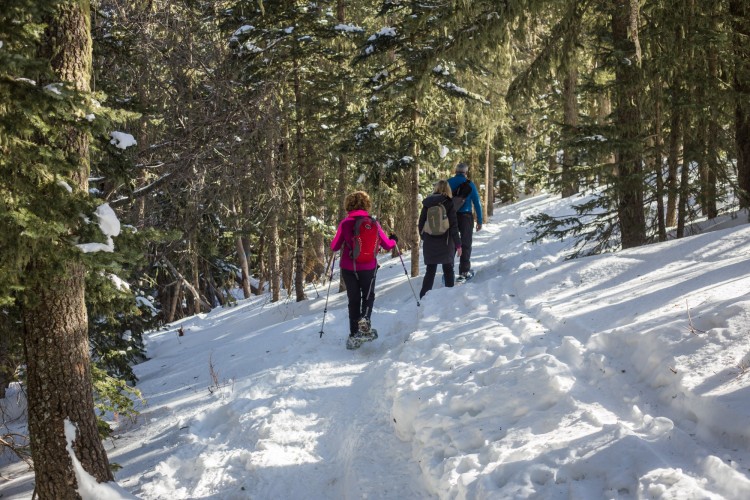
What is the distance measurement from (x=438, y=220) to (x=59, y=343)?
256 inches

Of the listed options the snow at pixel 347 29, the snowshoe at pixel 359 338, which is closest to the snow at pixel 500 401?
the snowshoe at pixel 359 338

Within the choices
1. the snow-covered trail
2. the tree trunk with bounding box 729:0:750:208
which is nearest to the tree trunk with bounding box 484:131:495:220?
the tree trunk with bounding box 729:0:750:208

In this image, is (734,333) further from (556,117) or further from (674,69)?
(556,117)

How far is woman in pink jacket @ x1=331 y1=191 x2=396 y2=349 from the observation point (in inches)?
322

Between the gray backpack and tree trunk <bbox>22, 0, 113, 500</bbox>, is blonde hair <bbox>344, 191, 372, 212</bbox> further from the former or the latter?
tree trunk <bbox>22, 0, 113, 500</bbox>

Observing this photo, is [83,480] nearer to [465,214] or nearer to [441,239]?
[441,239]

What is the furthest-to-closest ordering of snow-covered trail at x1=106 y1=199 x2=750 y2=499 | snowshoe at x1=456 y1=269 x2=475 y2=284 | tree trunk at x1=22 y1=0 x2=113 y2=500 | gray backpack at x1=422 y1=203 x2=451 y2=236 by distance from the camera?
snowshoe at x1=456 y1=269 x2=475 y2=284, gray backpack at x1=422 y1=203 x2=451 y2=236, tree trunk at x1=22 y1=0 x2=113 y2=500, snow-covered trail at x1=106 y1=199 x2=750 y2=499

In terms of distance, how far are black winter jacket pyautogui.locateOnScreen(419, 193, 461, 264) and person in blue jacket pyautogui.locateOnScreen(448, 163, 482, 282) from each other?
1.97 ft

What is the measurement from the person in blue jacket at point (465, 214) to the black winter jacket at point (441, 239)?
0.60 meters

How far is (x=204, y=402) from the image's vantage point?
7250 millimetres

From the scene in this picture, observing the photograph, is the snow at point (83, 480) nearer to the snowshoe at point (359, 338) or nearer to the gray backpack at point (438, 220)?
the snowshoe at point (359, 338)

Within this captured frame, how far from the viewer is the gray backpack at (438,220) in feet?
31.9

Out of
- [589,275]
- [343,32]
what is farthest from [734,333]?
[343,32]

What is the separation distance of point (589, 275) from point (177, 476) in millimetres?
6223
